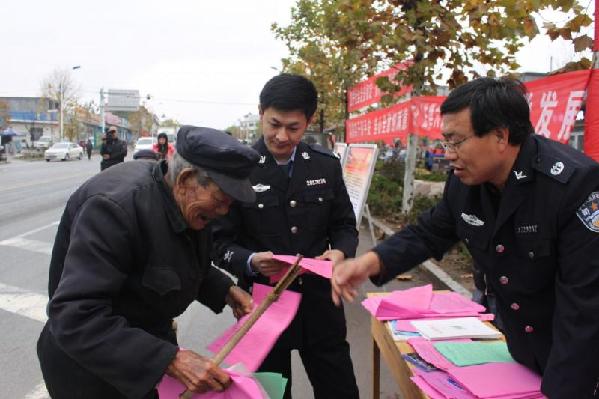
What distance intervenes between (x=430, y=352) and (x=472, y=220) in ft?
1.84

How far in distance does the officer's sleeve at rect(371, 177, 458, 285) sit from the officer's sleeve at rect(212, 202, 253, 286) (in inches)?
22.8

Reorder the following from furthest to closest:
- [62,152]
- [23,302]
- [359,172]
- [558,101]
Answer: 1. [62,152]
2. [359,172]
3. [23,302]
4. [558,101]

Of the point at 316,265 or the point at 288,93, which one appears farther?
the point at 288,93

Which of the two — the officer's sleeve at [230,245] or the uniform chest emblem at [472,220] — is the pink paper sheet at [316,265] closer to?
the officer's sleeve at [230,245]

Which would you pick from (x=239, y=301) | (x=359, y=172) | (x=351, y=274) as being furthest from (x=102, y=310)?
(x=359, y=172)

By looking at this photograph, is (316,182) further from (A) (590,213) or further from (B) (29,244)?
(B) (29,244)

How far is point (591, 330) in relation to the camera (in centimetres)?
129

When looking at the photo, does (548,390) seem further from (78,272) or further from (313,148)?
(313,148)

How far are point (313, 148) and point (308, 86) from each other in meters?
0.34

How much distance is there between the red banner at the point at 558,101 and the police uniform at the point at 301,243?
7.12 ft

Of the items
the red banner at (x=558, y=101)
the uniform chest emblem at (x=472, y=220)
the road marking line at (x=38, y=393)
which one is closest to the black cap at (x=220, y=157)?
the uniform chest emblem at (x=472, y=220)

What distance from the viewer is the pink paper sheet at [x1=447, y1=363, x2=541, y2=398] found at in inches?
62.3

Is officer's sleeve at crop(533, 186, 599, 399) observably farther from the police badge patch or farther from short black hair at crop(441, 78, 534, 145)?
short black hair at crop(441, 78, 534, 145)

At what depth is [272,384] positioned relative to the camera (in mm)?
1563
